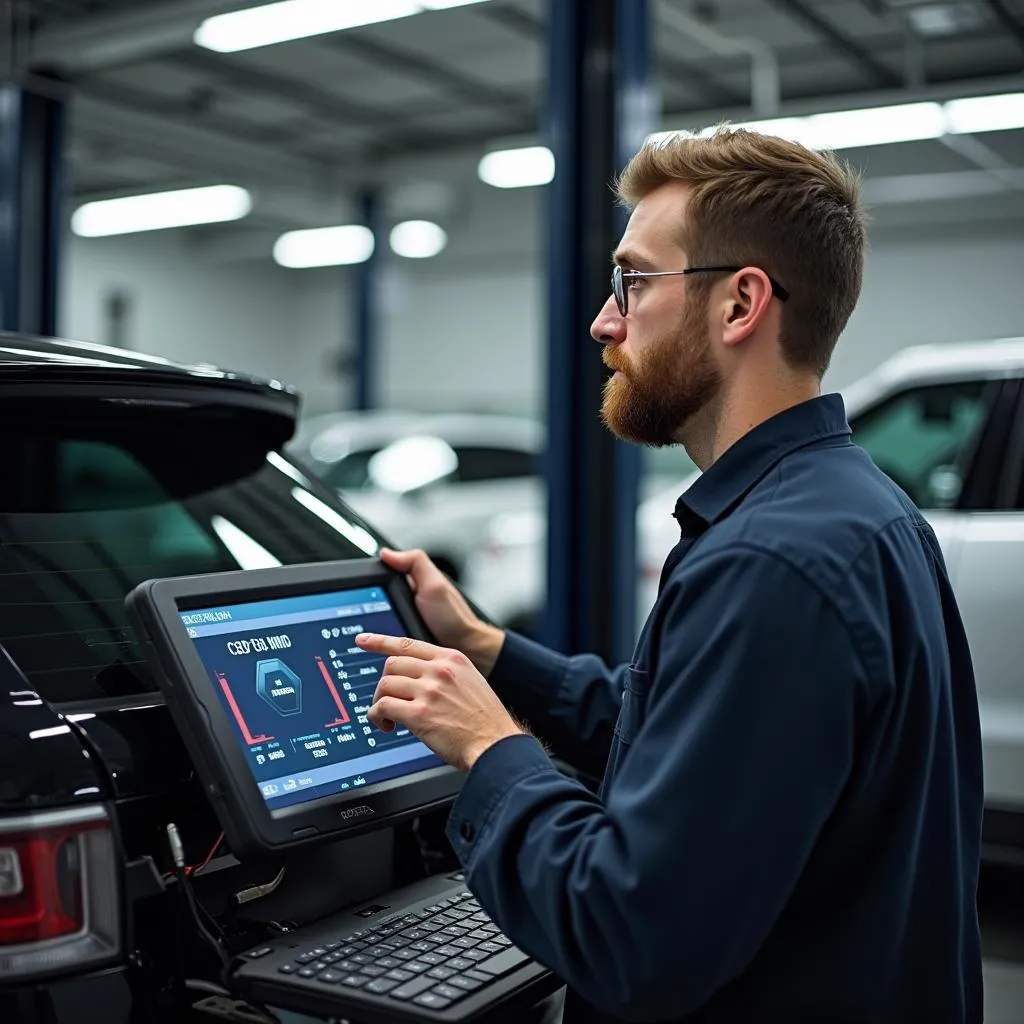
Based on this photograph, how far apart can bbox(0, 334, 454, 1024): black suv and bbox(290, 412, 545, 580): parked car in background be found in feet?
21.0

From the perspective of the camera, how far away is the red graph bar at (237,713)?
153 centimetres

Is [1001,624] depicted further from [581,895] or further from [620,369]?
[581,895]

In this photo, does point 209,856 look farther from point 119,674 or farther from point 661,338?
point 661,338

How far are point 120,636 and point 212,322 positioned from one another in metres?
18.5

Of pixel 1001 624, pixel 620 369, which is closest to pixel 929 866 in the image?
pixel 620 369

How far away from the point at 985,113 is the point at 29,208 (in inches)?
236

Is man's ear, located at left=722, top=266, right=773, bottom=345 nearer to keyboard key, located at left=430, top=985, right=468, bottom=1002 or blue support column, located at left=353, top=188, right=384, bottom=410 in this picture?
keyboard key, located at left=430, top=985, right=468, bottom=1002

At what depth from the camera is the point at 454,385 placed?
1753 centimetres

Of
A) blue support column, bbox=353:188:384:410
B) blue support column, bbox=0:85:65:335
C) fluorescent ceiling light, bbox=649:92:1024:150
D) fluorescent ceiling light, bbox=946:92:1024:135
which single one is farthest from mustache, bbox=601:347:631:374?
blue support column, bbox=353:188:384:410

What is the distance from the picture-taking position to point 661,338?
1.54m

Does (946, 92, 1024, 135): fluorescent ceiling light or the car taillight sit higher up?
(946, 92, 1024, 135): fluorescent ceiling light

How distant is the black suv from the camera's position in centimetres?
139

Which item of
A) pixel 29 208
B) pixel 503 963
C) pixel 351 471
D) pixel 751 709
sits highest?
pixel 29 208

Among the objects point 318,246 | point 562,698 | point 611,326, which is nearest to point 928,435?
point 562,698
